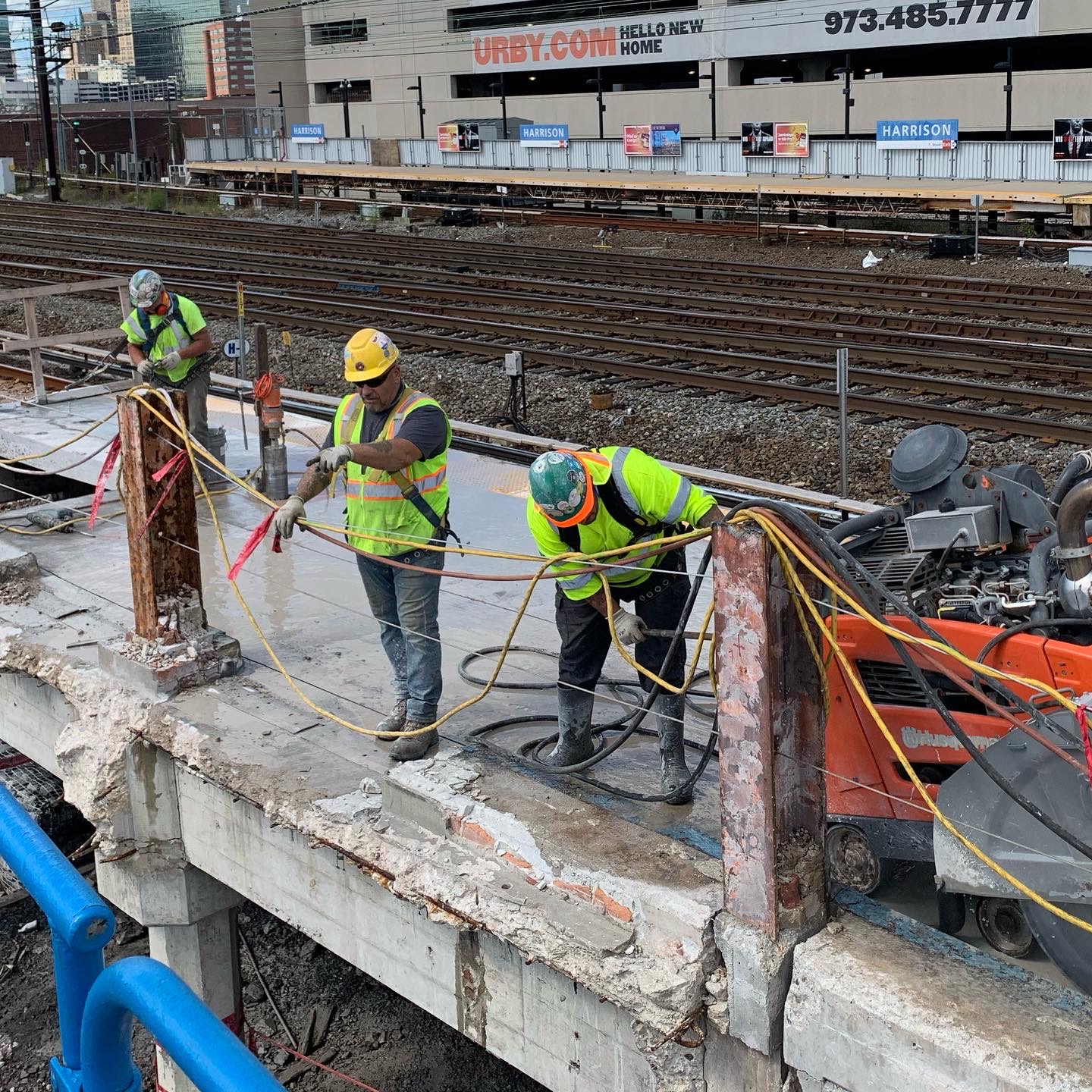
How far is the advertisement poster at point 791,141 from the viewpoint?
39.2m

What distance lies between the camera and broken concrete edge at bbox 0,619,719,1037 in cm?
453

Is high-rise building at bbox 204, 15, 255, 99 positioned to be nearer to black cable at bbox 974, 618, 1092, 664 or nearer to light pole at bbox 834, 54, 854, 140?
light pole at bbox 834, 54, 854, 140

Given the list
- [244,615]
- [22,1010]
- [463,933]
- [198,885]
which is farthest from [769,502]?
[22,1010]

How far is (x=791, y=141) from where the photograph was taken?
1551 inches

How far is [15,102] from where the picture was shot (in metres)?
142

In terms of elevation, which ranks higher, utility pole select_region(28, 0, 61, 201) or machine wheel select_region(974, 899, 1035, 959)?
utility pole select_region(28, 0, 61, 201)

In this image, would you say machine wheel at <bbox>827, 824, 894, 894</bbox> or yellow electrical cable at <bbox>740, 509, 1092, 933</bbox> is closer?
yellow electrical cable at <bbox>740, 509, 1092, 933</bbox>

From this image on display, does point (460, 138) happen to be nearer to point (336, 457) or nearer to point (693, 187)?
point (693, 187)

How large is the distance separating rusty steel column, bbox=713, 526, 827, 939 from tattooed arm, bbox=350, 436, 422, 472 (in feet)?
6.51

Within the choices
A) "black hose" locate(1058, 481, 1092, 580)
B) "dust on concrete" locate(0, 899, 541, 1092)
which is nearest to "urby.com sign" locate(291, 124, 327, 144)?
"dust on concrete" locate(0, 899, 541, 1092)

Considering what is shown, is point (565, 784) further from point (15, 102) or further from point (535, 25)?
point (15, 102)

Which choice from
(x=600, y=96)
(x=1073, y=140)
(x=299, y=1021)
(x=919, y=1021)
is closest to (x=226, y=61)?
(x=600, y=96)

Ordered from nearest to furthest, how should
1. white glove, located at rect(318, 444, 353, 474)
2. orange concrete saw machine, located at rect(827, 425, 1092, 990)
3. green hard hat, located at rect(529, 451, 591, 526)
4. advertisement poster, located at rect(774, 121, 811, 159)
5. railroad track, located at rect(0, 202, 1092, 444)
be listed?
orange concrete saw machine, located at rect(827, 425, 1092, 990) → green hard hat, located at rect(529, 451, 591, 526) → white glove, located at rect(318, 444, 353, 474) → railroad track, located at rect(0, 202, 1092, 444) → advertisement poster, located at rect(774, 121, 811, 159)

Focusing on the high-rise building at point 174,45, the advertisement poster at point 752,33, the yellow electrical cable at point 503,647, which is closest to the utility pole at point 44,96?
the advertisement poster at point 752,33
